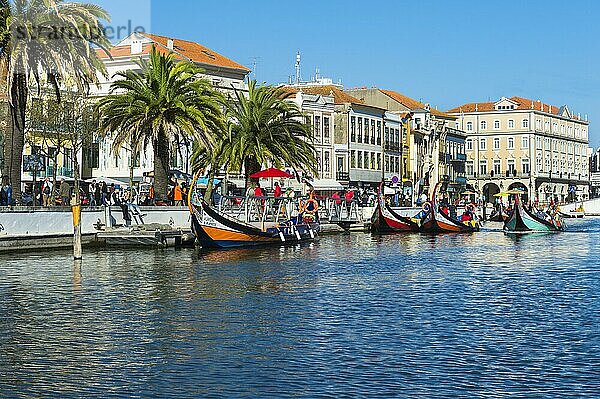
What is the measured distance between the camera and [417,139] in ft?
394

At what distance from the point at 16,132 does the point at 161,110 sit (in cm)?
862

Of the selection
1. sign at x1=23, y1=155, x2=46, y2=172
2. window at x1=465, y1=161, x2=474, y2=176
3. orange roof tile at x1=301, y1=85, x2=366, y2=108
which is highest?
orange roof tile at x1=301, y1=85, x2=366, y2=108

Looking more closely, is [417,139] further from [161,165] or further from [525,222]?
[161,165]

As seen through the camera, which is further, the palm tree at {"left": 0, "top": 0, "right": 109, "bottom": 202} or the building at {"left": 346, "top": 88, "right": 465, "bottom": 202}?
the building at {"left": 346, "top": 88, "right": 465, "bottom": 202}

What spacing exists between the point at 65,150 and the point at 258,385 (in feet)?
181

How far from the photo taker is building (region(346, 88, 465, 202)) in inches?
4557

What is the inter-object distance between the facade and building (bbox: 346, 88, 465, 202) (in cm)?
2899

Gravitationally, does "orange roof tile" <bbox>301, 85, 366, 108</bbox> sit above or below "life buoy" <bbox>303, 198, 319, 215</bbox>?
above

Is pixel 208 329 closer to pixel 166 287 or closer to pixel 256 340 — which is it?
pixel 256 340

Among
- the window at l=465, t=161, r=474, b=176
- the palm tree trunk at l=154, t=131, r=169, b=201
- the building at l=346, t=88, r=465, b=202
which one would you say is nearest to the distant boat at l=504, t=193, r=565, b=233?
the palm tree trunk at l=154, t=131, r=169, b=201

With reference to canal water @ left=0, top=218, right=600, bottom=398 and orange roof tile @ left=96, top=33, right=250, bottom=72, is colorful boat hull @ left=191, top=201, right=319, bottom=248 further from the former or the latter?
orange roof tile @ left=96, top=33, right=250, bottom=72

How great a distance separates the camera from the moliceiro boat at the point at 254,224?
43.4 m

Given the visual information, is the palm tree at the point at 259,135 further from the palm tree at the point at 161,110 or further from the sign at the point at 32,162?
the sign at the point at 32,162

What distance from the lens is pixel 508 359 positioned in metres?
17.2
